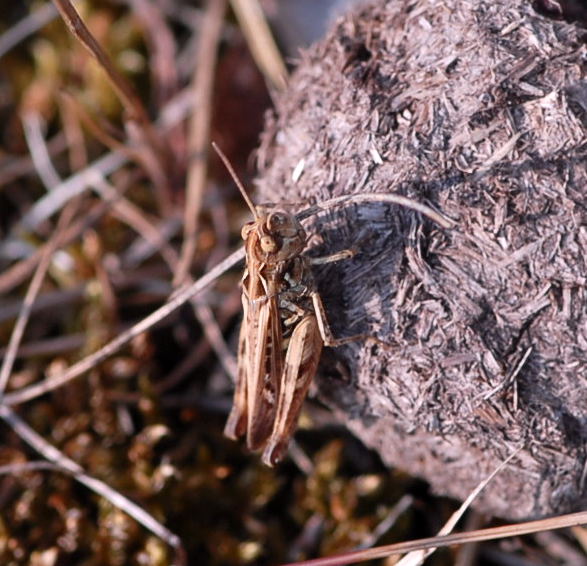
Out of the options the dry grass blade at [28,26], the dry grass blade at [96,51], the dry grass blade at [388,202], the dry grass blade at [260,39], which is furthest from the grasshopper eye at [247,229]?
the dry grass blade at [28,26]

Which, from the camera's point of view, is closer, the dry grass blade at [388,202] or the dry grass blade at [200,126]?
the dry grass blade at [388,202]

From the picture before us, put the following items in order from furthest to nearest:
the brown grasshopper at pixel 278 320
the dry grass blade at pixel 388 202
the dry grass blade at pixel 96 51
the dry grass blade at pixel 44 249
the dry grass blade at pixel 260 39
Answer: the dry grass blade at pixel 260 39 → the dry grass blade at pixel 44 249 → the dry grass blade at pixel 96 51 → the brown grasshopper at pixel 278 320 → the dry grass blade at pixel 388 202

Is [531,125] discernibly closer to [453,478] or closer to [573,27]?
[573,27]

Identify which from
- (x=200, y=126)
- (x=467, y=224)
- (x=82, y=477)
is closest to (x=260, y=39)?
(x=200, y=126)

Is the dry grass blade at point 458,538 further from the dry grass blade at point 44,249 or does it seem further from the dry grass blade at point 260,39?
the dry grass blade at point 260,39

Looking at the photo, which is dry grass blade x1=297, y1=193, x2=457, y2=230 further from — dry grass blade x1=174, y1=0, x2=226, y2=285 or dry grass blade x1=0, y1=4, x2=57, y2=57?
dry grass blade x1=0, y1=4, x2=57, y2=57
